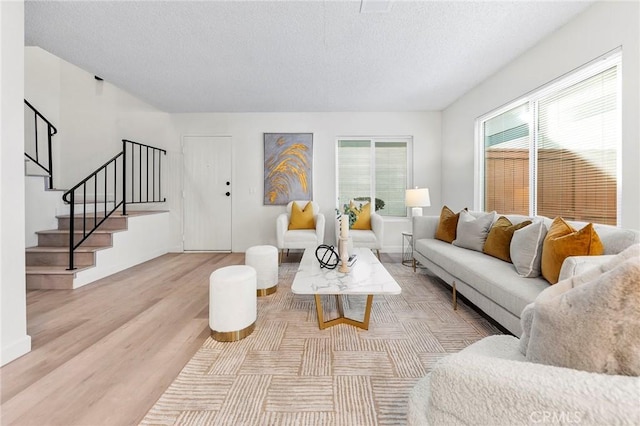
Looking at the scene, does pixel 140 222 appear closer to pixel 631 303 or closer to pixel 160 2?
pixel 160 2

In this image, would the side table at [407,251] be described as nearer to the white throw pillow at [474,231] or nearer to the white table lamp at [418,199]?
the white table lamp at [418,199]

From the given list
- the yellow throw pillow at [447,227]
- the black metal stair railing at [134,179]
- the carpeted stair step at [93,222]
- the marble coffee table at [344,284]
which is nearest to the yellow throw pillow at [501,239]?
the yellow throw pillow at [447,227]

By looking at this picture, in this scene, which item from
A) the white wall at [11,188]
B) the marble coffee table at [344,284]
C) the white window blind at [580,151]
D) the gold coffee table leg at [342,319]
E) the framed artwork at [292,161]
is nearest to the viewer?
the white wall at [11,188]

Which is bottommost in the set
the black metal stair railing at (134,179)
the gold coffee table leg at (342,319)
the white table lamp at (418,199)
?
the gold coffee table leg at (342,319)

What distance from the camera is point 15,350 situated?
5.74 feet

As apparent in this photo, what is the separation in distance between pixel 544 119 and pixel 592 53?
0.72m

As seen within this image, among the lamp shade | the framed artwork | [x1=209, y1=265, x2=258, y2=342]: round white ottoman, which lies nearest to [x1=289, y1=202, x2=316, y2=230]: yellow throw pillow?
the framed artwork

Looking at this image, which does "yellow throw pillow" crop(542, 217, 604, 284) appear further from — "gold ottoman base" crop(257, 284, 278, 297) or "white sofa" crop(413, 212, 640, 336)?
"gold ottoman base" crop(257, 284, 278, 297)

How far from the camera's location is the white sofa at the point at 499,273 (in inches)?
64.1

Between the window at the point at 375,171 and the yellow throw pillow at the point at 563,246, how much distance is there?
131 inches

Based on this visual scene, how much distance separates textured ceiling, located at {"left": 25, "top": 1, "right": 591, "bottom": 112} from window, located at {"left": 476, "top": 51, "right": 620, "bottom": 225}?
23.1 inches

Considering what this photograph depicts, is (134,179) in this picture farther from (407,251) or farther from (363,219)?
(407,251)

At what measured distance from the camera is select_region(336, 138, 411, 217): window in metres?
5.24

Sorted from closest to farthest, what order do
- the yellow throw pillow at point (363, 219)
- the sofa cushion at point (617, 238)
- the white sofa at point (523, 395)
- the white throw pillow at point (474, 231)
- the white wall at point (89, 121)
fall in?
the white sofa at point (523, 395) < the sofa cushion at point (617, 238) < the white throw pillow at point (474, 231) < the yellow throw pillow at point (363, 219) < the white wall at point (89, 121)
